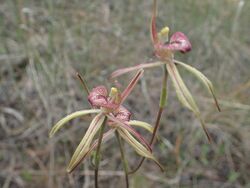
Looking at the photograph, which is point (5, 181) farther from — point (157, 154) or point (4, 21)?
point (4, 21)

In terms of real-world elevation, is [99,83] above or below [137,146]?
below

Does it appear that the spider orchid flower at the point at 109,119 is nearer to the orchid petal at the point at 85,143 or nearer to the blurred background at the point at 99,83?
the orchid petal at the point at 85,143

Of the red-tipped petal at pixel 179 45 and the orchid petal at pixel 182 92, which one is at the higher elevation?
the red-tipped petal at pixel 179 45

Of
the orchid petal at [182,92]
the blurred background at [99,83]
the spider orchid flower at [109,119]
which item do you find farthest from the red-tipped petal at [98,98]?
the blurred background at [99,83]

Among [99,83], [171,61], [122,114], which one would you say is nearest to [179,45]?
[171,61]

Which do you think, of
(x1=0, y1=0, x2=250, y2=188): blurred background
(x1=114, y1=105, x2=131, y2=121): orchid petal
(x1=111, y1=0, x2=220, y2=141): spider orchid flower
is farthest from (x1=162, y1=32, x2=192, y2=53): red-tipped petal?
(x1=0, y1=0, x2=250, y2=188): blurred background

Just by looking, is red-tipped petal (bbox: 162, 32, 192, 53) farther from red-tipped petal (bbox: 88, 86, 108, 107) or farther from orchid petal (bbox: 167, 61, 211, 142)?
red-tipped petal (bbox: 88, 86, 108, 107)

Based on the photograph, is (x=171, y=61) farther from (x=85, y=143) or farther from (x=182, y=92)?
(x=85, y=143)

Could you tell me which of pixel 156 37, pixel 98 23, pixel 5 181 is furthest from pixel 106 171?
pixel 156 37
